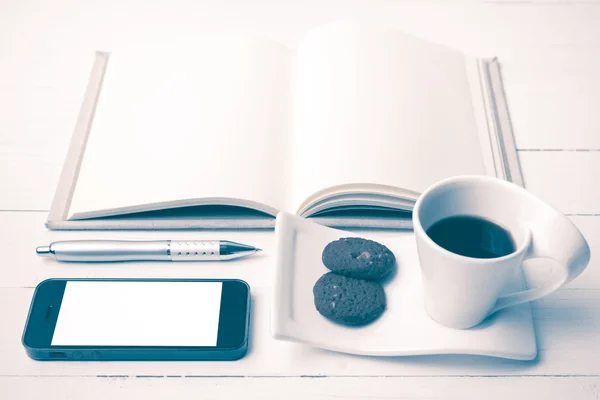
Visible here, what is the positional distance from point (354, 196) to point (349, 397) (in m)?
0.20

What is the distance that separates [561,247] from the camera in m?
0.50

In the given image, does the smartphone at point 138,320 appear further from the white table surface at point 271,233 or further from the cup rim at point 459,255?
the cup rim at point 459,255

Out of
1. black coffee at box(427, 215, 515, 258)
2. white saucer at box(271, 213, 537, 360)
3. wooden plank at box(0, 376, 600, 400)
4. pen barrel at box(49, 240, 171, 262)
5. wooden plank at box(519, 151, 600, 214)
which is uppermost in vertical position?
wooden plank at box(519, 151, 600, 214)

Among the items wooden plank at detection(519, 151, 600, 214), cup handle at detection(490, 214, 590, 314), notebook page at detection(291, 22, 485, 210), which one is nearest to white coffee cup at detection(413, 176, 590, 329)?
cup handle at detection(490, 214, 590, 314)

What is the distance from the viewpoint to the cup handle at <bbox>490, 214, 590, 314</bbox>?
49 cm

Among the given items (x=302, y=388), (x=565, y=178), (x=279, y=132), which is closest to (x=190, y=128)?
(x=279, y=132)

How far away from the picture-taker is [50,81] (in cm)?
85

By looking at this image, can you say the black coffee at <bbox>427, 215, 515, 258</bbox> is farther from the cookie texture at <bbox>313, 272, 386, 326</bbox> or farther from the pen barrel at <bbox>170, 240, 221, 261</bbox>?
the pen barrel at <bbox>170, 240, 221, 261</bbox>

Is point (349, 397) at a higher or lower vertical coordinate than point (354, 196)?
lower

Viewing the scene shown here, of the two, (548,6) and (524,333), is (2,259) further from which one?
(548,6)

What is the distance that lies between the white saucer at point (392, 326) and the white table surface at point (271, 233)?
3 centimetres

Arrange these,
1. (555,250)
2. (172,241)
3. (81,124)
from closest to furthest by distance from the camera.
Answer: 1. (555,250)
2. (172,241)
3. (81,124)

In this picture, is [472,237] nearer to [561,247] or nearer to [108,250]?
[561,247]

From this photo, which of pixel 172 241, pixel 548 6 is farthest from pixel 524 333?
pixel 548 6
